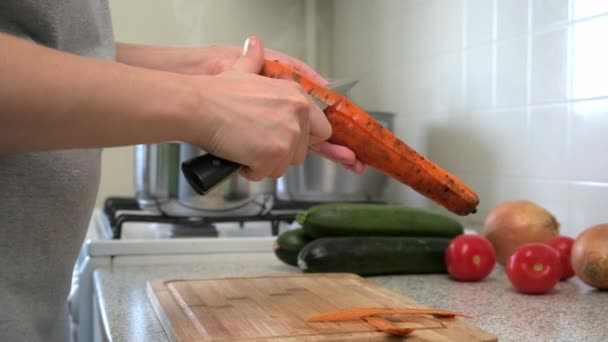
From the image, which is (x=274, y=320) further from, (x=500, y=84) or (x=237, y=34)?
(x=237, y=34)

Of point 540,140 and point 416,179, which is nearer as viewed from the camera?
point 416,179

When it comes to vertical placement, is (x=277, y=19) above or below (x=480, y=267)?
above

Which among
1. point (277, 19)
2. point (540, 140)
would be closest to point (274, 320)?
point (540, 140)

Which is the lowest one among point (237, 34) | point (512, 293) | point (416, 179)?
point (512, 293)

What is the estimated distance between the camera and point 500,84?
1.31 metres

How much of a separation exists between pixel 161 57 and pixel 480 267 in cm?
51

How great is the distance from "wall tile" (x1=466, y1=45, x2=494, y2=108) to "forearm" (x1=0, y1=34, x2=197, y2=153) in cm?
91

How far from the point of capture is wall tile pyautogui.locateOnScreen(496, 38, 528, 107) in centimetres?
124

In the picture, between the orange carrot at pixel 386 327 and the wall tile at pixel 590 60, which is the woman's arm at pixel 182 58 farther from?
the wall tile at pixel 590 60

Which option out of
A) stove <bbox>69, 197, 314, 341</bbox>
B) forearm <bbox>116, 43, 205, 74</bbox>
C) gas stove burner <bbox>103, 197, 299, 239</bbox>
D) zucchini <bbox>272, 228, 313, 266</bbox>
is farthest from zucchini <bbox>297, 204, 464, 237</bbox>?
forearm <bbox>116, 43, 205, 74</bbox>

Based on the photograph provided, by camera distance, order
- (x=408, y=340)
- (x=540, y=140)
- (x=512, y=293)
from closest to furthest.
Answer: (x=408, y=340)
(x=512, y=293)
(x=540, y=140)

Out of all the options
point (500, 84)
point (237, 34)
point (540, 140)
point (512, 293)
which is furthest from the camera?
point (237, 34)

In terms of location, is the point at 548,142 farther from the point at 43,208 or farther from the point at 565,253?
the point at 43,208

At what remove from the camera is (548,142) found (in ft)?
3.88
